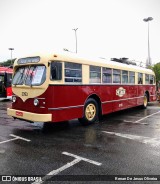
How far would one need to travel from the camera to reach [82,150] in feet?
18.4

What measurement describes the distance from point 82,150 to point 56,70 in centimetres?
285

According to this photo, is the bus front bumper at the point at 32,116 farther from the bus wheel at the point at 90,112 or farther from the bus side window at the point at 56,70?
the bus wheel at the point at 90,112

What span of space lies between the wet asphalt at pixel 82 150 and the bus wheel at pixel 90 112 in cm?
29

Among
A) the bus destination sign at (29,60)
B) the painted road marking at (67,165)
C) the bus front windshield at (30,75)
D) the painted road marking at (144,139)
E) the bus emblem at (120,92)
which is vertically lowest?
the painted road marking at (67,165)

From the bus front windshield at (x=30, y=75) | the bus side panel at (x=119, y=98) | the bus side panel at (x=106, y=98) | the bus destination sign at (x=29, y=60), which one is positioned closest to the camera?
the bus front windshield at (x=30, y=75)

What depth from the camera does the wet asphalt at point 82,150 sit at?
427 cm

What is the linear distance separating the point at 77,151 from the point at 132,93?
759cm

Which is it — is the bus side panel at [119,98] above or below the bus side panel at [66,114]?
above

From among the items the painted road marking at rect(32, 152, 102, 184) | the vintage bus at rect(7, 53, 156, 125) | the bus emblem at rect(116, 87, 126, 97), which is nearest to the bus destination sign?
the vintage bus at rect(7, 53, 156, 125)

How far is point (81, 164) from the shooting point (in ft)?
15.3

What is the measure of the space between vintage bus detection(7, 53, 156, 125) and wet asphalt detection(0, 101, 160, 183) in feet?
2.26

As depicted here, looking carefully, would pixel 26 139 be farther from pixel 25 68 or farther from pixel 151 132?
pixel 151 132

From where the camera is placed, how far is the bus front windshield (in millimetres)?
7176

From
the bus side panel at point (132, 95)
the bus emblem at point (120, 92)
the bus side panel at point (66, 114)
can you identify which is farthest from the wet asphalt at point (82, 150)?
the bus side panel at point (132, 95)
